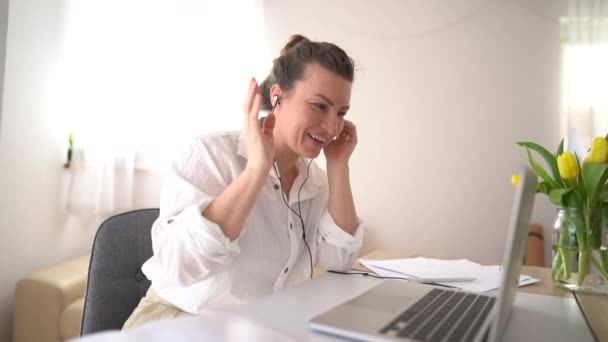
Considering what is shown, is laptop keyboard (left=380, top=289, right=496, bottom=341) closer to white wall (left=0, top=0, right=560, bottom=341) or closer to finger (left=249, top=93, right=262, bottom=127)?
finger (left=249, top=93, right=262, bottom=127)

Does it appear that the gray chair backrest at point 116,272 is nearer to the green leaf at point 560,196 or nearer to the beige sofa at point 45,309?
the beige sofa at point 45,309

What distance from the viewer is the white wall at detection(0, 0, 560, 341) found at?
238cm

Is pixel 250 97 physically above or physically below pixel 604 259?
above

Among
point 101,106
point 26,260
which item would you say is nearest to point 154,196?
point 101,106

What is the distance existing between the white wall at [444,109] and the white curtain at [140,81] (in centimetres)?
51

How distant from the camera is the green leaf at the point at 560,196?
0.93m

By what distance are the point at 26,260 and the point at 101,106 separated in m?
0.77

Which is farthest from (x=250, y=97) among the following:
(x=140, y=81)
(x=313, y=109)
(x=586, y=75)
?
(x=586, y=75)

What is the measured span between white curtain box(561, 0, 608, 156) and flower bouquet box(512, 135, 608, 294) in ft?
5.09

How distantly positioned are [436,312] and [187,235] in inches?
18.5

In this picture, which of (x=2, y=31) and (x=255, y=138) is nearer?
(x=255, y=138)

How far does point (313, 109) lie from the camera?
115 cm

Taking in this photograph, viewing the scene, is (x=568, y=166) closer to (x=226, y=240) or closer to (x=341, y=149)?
(x=341, y=149)

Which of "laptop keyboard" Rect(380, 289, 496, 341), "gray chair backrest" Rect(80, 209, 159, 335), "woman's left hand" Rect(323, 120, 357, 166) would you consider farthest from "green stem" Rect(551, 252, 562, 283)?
"gray chair backrest" Rect(80, 209, 159, 335)
